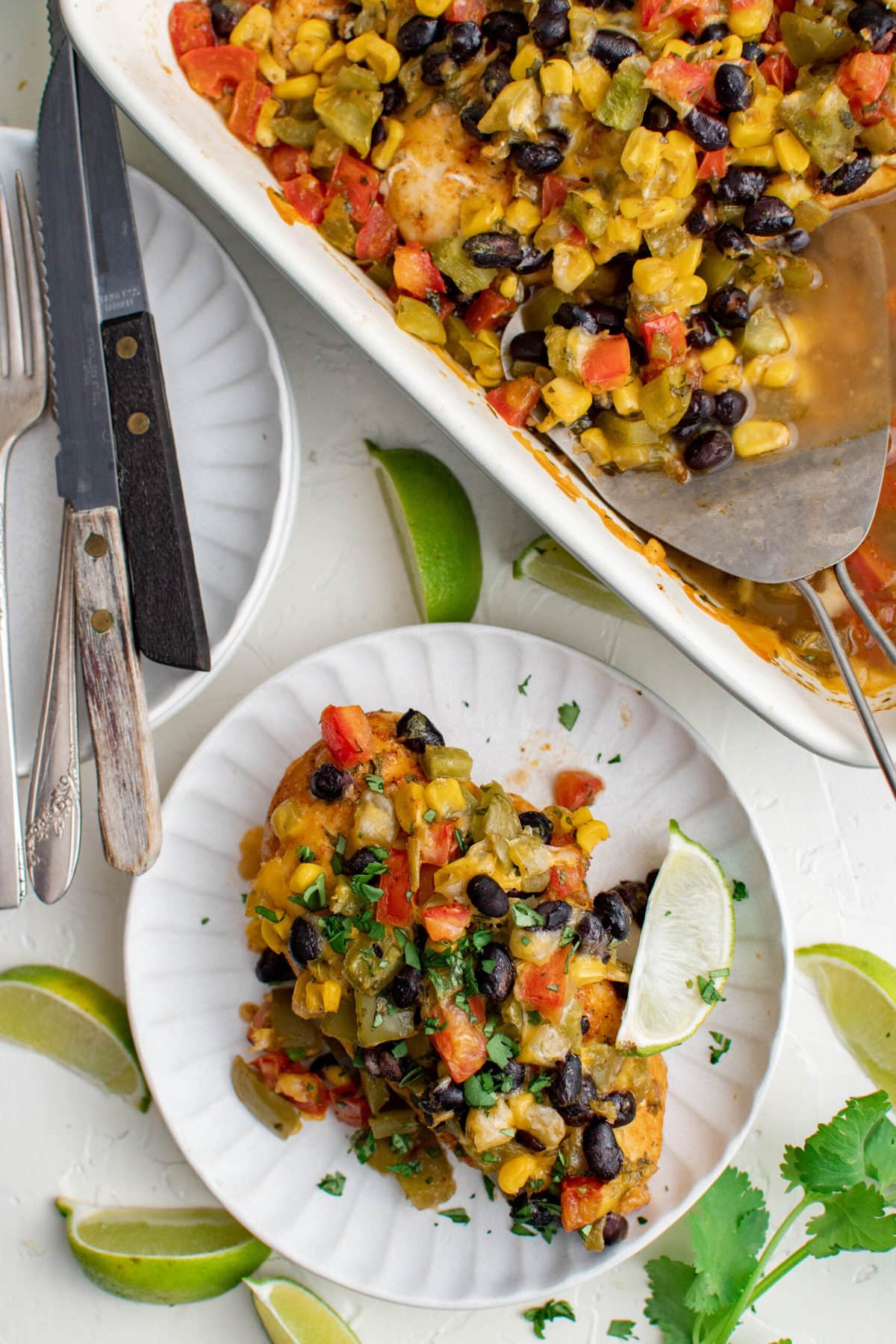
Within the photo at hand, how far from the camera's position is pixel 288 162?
2248mm

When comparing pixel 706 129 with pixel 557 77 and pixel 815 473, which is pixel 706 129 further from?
pixel 815 473

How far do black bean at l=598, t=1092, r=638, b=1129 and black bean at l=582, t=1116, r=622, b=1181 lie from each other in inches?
1.6

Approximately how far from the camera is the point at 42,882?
7.81 ft

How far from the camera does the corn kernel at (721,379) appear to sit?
7.22 feet

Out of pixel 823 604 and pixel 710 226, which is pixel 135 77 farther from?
pixel 823 604

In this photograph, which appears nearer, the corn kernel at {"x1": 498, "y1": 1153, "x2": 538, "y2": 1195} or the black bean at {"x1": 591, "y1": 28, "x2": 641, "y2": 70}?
the black bean at {"x1": 591, "y1": 28, "x2": 641, "y2": 70}

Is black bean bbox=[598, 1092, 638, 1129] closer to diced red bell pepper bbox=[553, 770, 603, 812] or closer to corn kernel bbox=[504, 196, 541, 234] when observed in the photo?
diced red bell pepper bbox=[553, 770, 603, 812]

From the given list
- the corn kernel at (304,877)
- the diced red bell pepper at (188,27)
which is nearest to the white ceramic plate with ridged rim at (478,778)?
the corn kernel at (304,877)

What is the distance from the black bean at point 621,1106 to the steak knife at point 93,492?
1108mm

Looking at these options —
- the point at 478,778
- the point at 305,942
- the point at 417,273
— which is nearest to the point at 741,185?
the point at 417,273

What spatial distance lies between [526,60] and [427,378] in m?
0.64

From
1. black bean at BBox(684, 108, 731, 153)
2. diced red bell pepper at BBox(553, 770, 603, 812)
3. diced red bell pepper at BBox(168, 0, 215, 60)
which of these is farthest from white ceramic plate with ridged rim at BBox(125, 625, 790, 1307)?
diced red bell pepper at BBox(168, 0, 215, 60)

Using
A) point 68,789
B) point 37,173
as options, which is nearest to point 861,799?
point 68,789

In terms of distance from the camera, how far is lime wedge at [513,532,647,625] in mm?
2559
